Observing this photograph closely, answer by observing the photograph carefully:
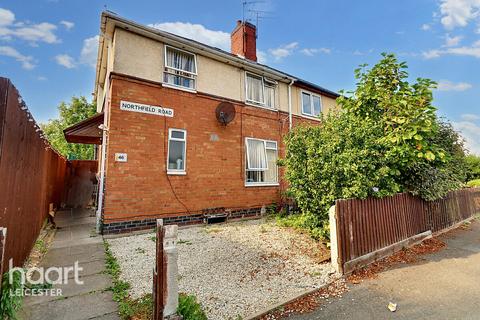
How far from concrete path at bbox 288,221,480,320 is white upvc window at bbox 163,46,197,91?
7647 mm

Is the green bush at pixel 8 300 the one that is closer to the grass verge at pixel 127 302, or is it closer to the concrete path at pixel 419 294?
the grass verge at pixel 127 302

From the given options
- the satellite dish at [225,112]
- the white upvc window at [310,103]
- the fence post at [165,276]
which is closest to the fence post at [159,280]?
the fence post at [165,276]

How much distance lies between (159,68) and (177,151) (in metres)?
2.82

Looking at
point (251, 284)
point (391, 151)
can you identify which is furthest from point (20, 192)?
point (391, 151)

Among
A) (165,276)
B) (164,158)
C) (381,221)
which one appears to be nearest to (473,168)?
(381,221)

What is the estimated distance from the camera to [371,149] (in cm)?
562

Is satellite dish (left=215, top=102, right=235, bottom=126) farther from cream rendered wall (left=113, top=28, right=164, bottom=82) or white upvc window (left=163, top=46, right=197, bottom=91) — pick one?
cream rendered wall (left=113, top=28, right=164, bottom=82)

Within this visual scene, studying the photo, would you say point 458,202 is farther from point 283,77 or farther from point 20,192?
point 20,192

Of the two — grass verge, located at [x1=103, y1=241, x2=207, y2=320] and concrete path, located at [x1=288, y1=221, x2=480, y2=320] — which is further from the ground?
grass verge, located at [x1=103, y1=241, x2=207, y2=320]

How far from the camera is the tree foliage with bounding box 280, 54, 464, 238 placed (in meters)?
5.48

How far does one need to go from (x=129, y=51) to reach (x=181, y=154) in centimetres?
358

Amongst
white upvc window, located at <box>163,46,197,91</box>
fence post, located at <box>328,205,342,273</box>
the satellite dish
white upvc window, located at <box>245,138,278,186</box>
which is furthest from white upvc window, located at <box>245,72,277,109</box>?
fence post, located at <box>328,205,342,273</box>

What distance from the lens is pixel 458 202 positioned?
970 cm

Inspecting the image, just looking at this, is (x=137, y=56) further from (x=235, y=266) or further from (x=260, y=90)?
(x=235, y=266)
